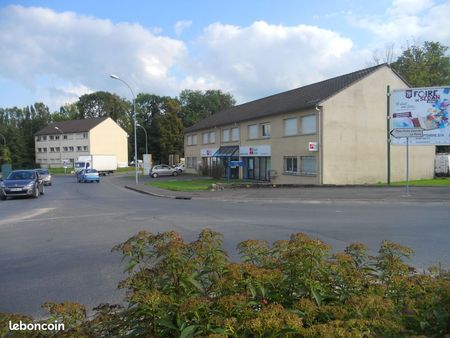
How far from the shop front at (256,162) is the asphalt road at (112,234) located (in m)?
18.1

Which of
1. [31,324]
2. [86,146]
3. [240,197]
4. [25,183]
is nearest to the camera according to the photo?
[31,324]

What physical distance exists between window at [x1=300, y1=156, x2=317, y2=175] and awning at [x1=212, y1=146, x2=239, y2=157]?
10794mm

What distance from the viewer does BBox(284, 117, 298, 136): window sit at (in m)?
32.0

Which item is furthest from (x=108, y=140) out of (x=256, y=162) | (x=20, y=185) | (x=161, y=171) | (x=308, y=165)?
(x=20, y=185)

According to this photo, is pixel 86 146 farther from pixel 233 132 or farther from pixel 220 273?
pixel 220 273

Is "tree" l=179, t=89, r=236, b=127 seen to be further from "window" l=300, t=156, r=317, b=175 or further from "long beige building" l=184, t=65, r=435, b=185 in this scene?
"window" l=300, t=156, r=317, b=175

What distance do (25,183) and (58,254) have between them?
17.3 meters

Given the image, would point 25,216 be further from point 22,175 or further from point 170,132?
point 170,132

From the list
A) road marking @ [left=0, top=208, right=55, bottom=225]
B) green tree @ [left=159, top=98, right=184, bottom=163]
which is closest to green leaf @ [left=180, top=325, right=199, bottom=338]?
road marking @ [left=0, top=208, right=55, bottom=225]

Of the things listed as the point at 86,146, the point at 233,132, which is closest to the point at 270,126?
the point at 233,132

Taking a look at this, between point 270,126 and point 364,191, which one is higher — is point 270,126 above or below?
above

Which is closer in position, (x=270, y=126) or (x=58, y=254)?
(x=58, y=254)

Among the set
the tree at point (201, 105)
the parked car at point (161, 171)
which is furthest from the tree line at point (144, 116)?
the parked car at point (161, 171)

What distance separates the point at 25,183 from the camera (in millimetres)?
23547
